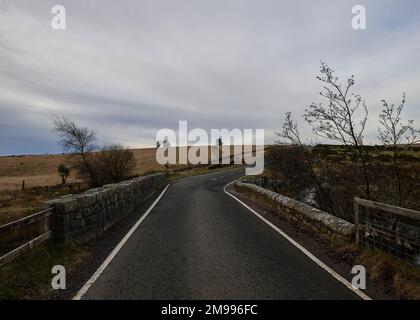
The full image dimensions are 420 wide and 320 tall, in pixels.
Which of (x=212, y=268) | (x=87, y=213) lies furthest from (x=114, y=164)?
(x=212, y=268)

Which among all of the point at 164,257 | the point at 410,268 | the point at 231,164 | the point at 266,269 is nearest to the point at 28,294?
the point at 164,257

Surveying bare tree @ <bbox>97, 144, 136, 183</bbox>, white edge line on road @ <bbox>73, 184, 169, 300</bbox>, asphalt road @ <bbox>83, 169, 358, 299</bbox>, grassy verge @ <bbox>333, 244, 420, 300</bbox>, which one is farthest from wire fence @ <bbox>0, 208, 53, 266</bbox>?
bare tree @ <bbox>97, 144, 136, 183</bbox>

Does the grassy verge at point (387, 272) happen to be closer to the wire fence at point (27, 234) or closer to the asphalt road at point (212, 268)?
the asphalt road at point (212, 268)

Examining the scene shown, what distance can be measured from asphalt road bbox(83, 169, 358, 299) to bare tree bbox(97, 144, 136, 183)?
2724 centimetres

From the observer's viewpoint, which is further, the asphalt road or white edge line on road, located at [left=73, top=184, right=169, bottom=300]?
white edge line on road, located at [left=73, top=184, right=169, bottom=300]

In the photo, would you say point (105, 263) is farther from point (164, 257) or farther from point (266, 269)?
point (266, 269)

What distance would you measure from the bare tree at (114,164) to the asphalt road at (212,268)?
89.4 ft

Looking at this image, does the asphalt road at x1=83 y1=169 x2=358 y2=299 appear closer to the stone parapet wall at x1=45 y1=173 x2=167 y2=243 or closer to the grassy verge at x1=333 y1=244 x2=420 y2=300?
the grassy verge at x1=333 y1=244 x2=420 y2=300

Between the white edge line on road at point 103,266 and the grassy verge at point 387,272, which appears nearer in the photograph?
the grassy verge at point 387,272

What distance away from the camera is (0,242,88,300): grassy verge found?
598 cm

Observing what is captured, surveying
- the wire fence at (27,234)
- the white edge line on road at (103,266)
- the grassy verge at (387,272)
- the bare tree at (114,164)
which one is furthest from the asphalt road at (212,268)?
the bare tree at (114,164)

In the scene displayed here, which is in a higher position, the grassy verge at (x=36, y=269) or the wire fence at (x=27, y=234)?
the wire fence at (x=27, y=234)

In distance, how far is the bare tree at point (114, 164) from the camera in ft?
124

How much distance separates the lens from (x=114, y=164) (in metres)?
38.2
